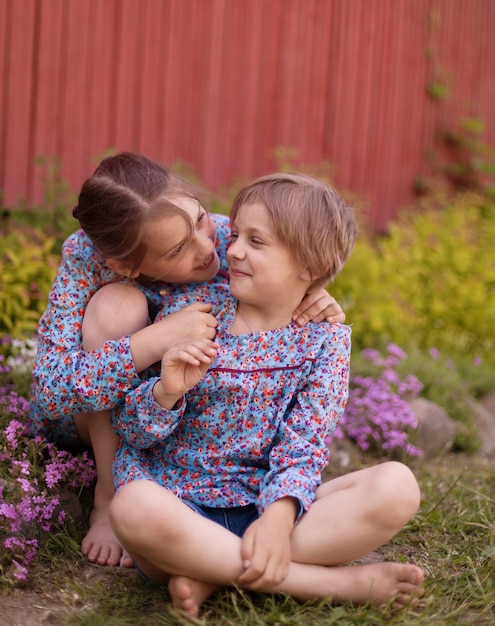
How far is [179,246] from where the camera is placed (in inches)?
93.4

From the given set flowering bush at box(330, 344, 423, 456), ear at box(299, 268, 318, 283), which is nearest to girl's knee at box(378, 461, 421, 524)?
ear at box(299, 268, 318, 283)

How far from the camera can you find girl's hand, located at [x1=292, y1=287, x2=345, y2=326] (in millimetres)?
2402

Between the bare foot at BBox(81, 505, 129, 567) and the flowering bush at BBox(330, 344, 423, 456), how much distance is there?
1.25 meters

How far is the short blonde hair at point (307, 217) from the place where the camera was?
229 cm

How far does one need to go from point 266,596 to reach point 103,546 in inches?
21.5

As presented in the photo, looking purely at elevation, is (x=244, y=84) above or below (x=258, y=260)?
above

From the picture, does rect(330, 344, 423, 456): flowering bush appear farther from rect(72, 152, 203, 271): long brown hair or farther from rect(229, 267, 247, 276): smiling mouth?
rect(72, 152, 203, 271): long brown hair

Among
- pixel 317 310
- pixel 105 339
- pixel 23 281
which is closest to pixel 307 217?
pixel 317 310

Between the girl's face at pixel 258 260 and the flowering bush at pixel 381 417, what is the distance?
50.1 inches

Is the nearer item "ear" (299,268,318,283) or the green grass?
the green grass

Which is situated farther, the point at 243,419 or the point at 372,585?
the point at 243,419

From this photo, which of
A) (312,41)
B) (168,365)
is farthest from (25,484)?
(312,41)

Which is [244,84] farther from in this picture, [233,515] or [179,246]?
[233,515]

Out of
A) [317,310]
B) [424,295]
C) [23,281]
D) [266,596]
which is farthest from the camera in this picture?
[424,295]
